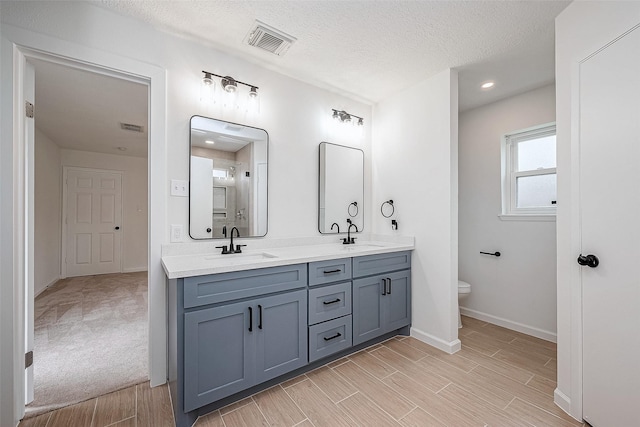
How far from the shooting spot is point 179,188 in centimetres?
190

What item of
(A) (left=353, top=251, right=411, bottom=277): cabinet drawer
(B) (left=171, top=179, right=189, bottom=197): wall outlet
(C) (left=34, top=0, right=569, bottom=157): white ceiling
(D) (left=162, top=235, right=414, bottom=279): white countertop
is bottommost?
(A) (left=353, top=251, right=411, bottom=277): cabinet drawer

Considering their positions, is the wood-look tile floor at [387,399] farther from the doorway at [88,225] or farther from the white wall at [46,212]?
the white wall at [46,212]

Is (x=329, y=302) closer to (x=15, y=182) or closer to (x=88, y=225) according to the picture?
(x=15, y=182)

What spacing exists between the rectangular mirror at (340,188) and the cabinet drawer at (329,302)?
745mm

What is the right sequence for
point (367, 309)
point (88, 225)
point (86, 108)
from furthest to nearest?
point (88, 225), point (86, 108), point (367, 309)

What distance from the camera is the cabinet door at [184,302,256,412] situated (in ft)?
4.60

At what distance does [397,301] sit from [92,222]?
580cm

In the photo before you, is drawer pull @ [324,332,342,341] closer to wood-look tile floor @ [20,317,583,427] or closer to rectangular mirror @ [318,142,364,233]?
wood-look tile floor @ [20,317,583,427]

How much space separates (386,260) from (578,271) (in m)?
1.24

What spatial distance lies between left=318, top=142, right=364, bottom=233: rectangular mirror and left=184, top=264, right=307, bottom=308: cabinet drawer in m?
0.90

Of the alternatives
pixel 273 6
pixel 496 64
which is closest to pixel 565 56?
pixel 496 64

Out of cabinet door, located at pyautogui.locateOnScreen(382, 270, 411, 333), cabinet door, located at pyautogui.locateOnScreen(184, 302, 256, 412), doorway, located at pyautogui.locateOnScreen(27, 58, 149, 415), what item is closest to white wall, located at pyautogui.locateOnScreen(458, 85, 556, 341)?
cabinet door, located at pyautogui.locateOnScreen(382, 270, 411, 333)

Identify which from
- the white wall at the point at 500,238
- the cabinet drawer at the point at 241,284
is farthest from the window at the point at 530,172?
the cabinet drawer at the point at 241,284

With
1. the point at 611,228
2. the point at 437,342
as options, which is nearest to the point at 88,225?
the point at 437,342
